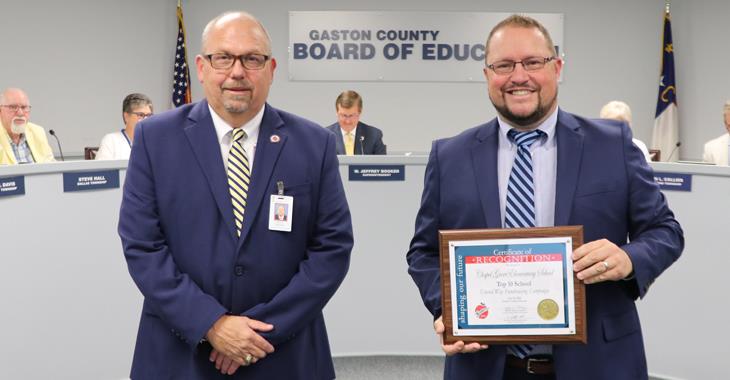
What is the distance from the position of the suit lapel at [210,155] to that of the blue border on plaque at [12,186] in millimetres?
1774

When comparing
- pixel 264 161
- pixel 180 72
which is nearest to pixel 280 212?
pixel 264 161

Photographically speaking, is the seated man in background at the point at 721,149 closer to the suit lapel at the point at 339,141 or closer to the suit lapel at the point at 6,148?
the suit lapel at the point at 339,141

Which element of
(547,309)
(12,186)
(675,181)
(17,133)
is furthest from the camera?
(17,133)

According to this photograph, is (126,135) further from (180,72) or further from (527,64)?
(527,64)

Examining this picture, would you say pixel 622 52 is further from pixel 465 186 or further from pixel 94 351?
pixel 465 186

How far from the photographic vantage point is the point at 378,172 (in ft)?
14.8

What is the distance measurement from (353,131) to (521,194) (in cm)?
456

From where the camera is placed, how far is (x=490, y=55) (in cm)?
196

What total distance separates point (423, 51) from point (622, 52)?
2.22m

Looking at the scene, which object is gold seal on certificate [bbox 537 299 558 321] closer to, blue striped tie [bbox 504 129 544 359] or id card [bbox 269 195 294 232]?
blue striped tie [bbox 504 129 544 359]

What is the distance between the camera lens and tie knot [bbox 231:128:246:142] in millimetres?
2262

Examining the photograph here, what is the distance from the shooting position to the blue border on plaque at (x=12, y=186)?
3.66 m

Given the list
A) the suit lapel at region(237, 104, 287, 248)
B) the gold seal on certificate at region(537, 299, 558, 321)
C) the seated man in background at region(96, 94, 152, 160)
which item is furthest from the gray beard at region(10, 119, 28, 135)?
the gold seal on certificate at region(537, 299, 558, 321)

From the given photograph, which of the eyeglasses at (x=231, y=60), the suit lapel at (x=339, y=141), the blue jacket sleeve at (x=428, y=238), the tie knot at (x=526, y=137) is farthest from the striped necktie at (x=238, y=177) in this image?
the suit lapel at (x=339, y=141)
